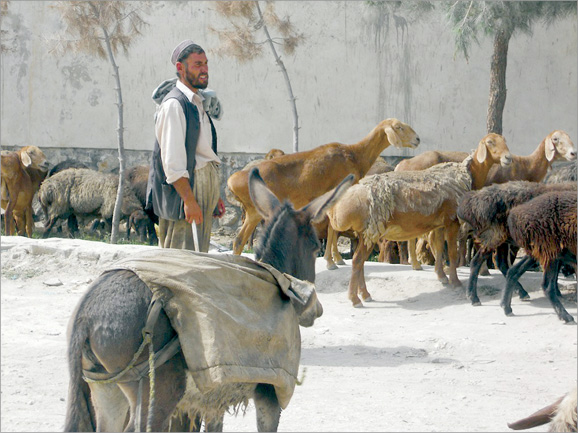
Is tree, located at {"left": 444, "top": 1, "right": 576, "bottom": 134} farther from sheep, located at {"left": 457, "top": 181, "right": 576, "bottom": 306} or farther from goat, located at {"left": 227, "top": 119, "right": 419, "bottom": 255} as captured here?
sheep, located at {"left": 457, "top": 181, "right": 576, "bottom": 306}

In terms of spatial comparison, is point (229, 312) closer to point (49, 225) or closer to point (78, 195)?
point (78, 195)

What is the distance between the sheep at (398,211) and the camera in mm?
10438

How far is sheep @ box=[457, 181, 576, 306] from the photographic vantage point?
949cm

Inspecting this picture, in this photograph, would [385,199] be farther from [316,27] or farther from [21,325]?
[316,27]

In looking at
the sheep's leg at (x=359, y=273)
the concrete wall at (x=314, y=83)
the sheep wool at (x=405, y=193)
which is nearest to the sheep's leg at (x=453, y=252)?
the sheep wool at (x=405, y=193)

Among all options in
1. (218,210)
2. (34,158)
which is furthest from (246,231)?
(34,158)

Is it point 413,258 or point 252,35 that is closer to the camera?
point 413,258

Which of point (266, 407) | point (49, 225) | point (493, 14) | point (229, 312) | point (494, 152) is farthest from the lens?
point (49, 225)

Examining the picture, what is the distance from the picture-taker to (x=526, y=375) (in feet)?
23.7

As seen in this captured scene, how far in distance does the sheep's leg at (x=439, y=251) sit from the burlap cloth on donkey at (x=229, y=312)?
6504mm

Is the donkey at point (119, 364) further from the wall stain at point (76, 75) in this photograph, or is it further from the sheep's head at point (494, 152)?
the wall stain at point (76, 75)

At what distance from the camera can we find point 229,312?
4.01 meters

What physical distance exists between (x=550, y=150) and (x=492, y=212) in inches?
166

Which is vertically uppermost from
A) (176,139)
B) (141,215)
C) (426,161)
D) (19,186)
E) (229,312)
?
(176,139)
